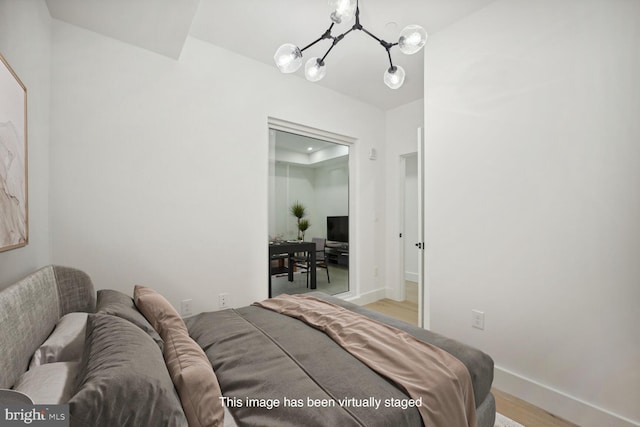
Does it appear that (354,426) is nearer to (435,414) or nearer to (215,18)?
(435,414)

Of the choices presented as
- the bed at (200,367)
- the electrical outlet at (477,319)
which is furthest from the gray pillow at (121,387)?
the electrical outlet at (477,319)

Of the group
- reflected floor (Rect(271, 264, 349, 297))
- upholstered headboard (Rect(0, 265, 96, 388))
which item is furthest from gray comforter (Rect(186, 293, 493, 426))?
reflected floor (Rect(271, 264, 349, 297))

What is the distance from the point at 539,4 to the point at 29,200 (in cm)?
328

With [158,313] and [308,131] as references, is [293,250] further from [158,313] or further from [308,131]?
[158,313]

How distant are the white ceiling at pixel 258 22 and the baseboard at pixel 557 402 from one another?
2.71 meters

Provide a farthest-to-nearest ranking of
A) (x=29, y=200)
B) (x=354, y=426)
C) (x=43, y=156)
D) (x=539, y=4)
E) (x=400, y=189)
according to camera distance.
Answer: (x=400, y=189) < (x=539, y=4) < (x=43, y=156) < (x=29, y=200) < (x=354, y=426)

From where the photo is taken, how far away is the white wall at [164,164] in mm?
1940

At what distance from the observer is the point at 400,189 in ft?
13.1

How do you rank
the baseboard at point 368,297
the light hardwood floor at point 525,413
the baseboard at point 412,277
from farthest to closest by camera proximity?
the baseboard at point 412,277 < the baseboard at point 368,297 < the light hardwood floor at point 525,413

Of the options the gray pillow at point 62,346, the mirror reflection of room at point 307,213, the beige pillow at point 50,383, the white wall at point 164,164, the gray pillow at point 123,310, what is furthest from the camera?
the mirror reflection of room at point 307,213

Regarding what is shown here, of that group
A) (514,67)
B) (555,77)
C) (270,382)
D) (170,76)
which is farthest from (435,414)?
(170,76)

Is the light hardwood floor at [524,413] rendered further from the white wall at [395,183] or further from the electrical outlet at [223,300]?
the electrical outlet at [223,300]

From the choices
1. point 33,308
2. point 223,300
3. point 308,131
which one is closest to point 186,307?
point 223,300

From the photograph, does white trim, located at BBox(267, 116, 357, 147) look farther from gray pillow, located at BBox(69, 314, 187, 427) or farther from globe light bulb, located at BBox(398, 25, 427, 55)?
gray pillow, located at BBox(69, 314, 187, 427)
